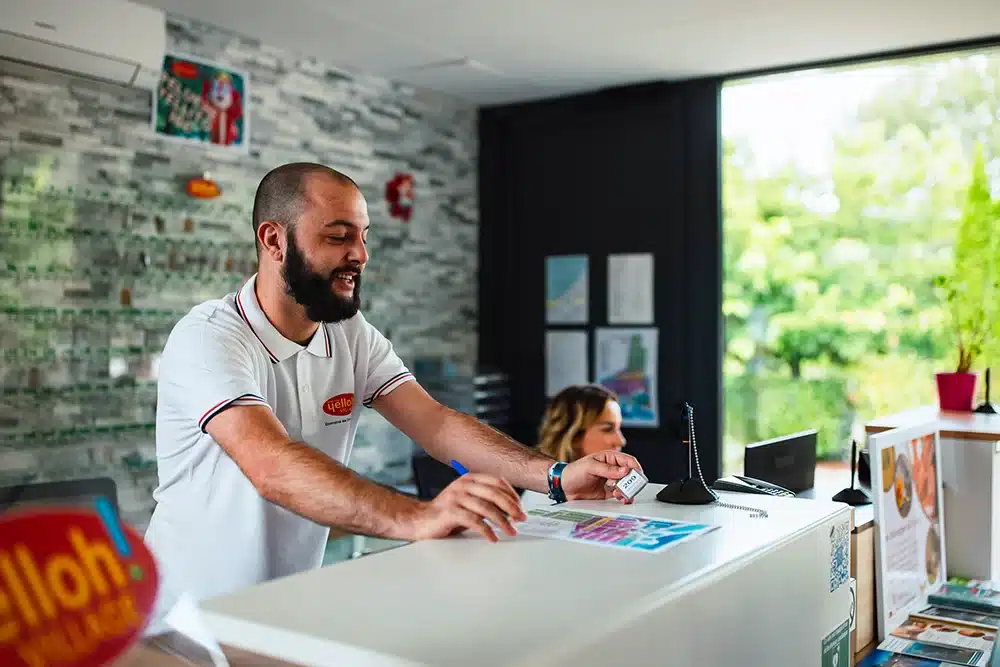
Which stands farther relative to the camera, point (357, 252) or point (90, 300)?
point (90, 300)

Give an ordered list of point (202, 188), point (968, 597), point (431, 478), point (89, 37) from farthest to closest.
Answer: point (202, 188) → point (431, 478) → point (89, 37) → point (968, 597)

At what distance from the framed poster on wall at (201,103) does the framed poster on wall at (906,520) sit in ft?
9.66

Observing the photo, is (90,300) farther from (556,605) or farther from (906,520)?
(556,605)

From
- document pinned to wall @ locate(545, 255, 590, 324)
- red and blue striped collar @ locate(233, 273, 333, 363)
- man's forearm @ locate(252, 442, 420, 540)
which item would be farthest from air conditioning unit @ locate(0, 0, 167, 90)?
document pinned to wall @ locate(545, 255, 590, 324)

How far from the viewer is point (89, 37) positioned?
3.21 meters

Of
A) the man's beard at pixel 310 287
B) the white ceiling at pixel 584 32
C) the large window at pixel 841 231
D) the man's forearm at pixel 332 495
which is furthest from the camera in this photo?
the large window at pixel 841 231

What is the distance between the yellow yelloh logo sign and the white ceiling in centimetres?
335

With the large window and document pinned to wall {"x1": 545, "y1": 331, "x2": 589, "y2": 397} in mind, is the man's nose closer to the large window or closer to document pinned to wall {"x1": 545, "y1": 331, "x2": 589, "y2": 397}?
the large window

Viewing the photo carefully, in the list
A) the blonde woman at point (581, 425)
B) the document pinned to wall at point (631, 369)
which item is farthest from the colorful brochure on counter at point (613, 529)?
the document pinned to wall at point (631, 369)

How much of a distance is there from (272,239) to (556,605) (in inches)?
47.3

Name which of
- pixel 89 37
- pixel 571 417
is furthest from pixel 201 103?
pixel 571 417

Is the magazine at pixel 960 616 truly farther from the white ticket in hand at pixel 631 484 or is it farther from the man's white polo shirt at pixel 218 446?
the man's white polo shirt at pixel 218 446

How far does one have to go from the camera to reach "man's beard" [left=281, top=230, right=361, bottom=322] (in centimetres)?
185

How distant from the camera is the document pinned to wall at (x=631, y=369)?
491cm
